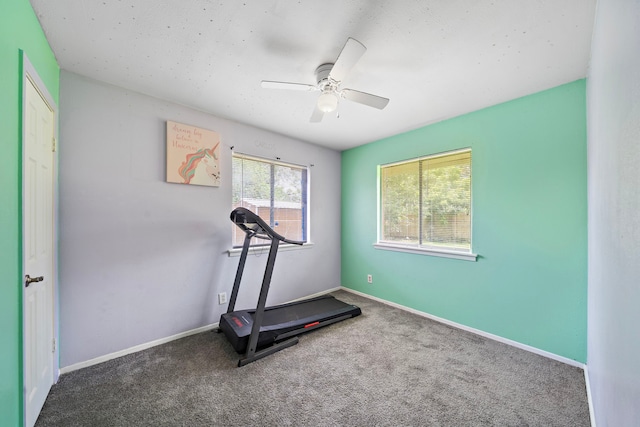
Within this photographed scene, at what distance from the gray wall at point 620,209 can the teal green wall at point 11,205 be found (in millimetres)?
2325

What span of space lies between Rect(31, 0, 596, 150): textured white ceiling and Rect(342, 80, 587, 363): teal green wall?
12.1 inches

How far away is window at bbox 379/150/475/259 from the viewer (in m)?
2.74

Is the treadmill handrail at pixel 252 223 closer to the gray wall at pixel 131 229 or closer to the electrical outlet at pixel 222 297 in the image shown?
the gray wall at pixel 131 229

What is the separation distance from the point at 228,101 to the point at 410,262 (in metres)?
2.84

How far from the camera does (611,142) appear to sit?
1.03 metres

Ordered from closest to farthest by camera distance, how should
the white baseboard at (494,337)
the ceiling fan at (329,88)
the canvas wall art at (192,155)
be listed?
the ceiling fan at (329,88)
the white baseboard at (494,337)
the canvas wall art at (192,155)

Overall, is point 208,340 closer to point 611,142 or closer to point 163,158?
point 163,158

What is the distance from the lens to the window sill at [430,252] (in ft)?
8.60

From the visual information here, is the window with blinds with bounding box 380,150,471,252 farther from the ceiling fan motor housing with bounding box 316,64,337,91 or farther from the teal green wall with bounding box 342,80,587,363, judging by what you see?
the ceiling fan motor housing with bounding box 316,64,337,91

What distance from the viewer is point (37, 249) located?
4.85ft

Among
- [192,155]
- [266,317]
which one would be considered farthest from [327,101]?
[266,317]

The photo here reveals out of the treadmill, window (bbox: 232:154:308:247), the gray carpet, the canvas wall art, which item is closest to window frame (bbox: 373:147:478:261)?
the gray carpet

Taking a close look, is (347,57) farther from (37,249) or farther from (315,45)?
(37,249)

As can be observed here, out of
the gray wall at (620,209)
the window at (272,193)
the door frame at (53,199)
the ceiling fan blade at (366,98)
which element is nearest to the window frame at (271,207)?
the window at (272,193)
